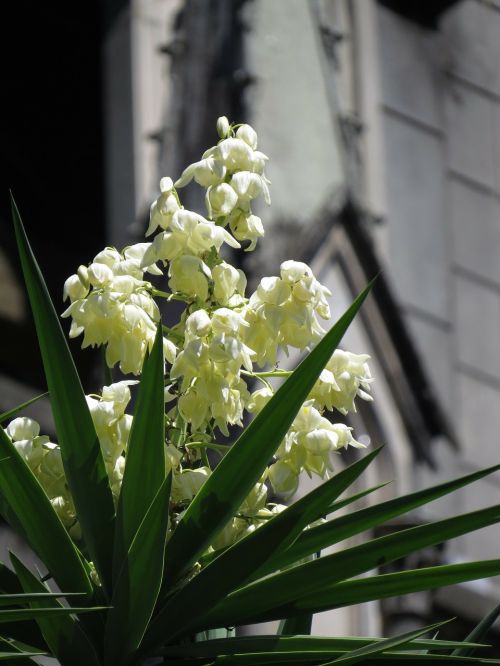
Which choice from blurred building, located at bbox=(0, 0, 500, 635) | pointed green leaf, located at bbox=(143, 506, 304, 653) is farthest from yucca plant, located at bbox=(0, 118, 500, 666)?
blurred building, located at bbox=(0, 0, 500, 635)

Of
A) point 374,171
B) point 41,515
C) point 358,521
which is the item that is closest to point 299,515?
point 358,521

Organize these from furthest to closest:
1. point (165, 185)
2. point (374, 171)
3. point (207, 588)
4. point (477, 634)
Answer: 1. point (374, 171)
2. point (165, 185)
3. point (477, 634)
4. point (207, 588)

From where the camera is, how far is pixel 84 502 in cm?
238

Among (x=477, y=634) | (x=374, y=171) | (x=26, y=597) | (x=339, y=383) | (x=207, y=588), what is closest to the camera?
(x=26, y=597)

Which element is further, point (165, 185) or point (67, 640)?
point (165, 185)

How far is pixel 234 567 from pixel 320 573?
11cm

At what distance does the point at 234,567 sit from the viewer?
232cm

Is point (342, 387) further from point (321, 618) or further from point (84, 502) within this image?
point (321, 618)

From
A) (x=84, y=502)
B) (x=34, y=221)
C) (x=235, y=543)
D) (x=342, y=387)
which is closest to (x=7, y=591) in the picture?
(x=84, y=502)

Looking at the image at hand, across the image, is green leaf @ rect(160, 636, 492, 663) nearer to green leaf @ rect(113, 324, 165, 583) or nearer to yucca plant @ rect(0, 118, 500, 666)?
yucca plant @ rect(0, 118, 500, 666)

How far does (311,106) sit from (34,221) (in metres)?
1.69

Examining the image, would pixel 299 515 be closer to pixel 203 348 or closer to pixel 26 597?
pixel 203 348

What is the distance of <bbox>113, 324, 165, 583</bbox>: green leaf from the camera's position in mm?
2363

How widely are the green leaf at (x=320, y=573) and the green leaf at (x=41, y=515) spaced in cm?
18
